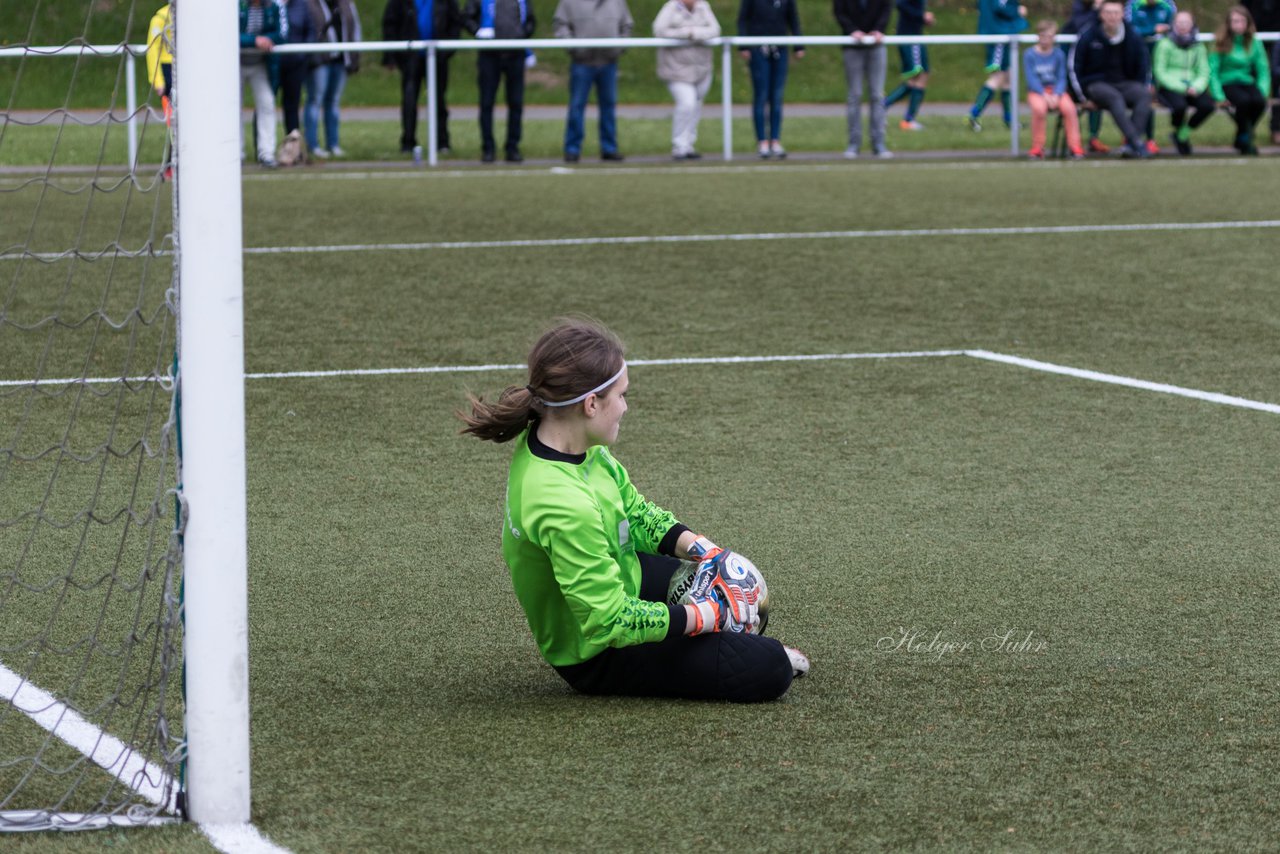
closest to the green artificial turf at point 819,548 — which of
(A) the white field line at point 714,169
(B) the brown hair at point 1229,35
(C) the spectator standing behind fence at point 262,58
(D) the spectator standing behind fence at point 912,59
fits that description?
(A) the white field line at point 714,169

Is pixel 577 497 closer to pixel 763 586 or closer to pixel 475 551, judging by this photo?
pixel 763 586

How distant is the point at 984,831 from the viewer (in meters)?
3.30

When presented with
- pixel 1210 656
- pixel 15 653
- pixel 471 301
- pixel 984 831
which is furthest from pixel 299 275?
pixel 984 831

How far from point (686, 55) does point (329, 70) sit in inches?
140

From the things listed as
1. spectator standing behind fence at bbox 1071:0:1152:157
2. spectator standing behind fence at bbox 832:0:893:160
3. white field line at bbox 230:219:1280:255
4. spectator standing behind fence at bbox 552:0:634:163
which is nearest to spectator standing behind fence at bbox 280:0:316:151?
spectator standing behind fence at bbox 552:0:634:163

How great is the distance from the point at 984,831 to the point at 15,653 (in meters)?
2.32

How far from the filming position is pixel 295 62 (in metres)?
18.0

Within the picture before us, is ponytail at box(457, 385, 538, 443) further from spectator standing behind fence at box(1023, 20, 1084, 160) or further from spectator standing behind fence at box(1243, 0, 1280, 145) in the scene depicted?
spectator standing behind fence at box(1243, 0, 1280, 145)

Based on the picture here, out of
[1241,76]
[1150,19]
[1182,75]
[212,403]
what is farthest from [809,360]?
[1150,19]

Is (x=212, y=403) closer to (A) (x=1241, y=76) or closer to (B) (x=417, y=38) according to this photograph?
(B) (x=417, y=38)

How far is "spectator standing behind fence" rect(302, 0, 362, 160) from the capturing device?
18.5m

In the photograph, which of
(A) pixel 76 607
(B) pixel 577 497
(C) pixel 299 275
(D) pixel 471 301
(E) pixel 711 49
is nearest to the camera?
(B) pixel 577 497

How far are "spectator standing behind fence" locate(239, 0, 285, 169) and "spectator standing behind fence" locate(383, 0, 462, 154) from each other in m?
1.54

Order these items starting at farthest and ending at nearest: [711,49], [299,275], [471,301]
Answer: [711,49] → [299,275] → [471,301]
